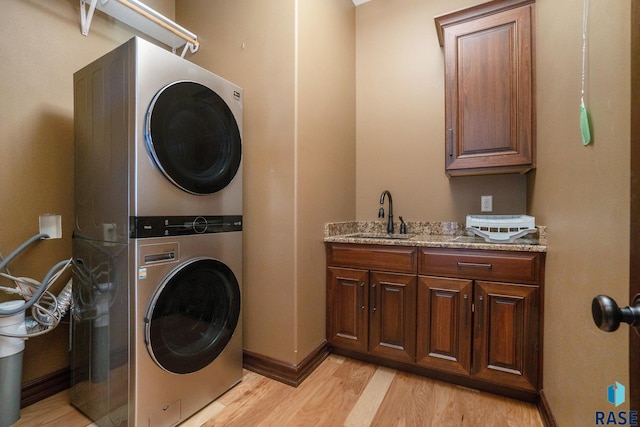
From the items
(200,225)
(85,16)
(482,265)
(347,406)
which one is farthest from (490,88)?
(85,16)

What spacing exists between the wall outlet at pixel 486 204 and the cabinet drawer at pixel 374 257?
0.75 metres

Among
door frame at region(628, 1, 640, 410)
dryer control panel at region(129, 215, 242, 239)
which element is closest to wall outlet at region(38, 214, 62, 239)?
dryer control panel at region(129, 215, 242, 239)

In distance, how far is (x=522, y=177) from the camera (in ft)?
6.63

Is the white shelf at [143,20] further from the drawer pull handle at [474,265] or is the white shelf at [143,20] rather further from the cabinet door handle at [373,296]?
the drawer pull handle at [474,265]

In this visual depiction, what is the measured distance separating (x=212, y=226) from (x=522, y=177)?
2.10m

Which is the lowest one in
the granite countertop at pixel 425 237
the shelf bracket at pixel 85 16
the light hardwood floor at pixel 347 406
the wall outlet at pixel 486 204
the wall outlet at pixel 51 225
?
the light hardwood floor at pixel 347 406

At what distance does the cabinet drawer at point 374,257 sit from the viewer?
1.80 metres

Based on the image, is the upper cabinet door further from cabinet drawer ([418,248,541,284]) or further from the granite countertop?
cabinet drawer ([418,248,541,284])

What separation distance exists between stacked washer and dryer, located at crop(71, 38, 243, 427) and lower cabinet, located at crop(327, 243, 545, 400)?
0.80m

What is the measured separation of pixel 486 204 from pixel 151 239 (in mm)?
2143

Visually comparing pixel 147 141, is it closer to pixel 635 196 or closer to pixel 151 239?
pixel 151 239

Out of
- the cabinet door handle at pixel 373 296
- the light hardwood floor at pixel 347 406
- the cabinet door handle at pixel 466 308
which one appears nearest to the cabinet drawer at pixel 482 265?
the cabinet door handle at pixel 466 308

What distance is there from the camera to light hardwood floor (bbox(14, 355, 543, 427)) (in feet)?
4.58

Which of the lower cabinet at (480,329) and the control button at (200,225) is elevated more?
the control button at (200,225)
